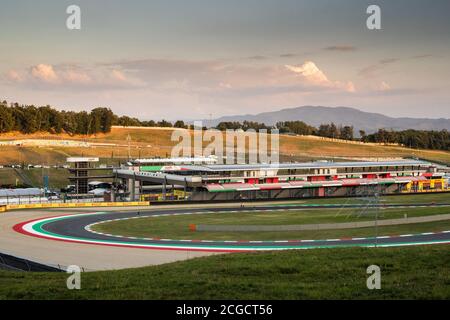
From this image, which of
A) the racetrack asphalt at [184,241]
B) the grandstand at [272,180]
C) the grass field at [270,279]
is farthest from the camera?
the grandstand at [272,180]

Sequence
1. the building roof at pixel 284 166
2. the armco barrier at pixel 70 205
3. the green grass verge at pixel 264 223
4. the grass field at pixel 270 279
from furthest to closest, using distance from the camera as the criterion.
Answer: the building roof at pixel 284 166 < the armco barrier at pixel 70 205 < the green grass verge at pixel 264 223 < the grass field at pixel 270 279

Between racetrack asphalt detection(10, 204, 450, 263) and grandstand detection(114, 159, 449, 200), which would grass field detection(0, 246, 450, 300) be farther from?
grandstand detection(114, 159, 449, 200)

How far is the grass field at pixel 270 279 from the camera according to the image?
17047mm

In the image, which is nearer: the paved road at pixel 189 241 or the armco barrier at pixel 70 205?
→ the paved road at pixel 189 241

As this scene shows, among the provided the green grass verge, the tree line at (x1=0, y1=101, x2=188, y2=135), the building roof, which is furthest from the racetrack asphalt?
the tree line at (x1=0, y1=101, x2=188, y2=135)

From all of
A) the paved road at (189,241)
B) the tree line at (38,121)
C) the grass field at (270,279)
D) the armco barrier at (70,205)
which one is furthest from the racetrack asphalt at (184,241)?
the tree line at (38,121)

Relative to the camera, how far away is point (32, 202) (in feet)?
261

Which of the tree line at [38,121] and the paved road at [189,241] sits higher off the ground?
the tree line at [38,121]

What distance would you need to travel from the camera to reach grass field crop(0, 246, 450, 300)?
17.0m

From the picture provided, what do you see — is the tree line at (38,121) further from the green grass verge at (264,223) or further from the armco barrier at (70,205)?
the green grass verge at (264,223)

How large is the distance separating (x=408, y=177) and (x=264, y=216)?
48933 millimetres

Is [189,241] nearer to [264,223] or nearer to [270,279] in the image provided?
[264,223]

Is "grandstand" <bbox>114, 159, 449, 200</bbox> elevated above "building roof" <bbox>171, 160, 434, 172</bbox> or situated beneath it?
situated beneath

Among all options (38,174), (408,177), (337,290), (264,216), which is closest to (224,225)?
(264,216)
